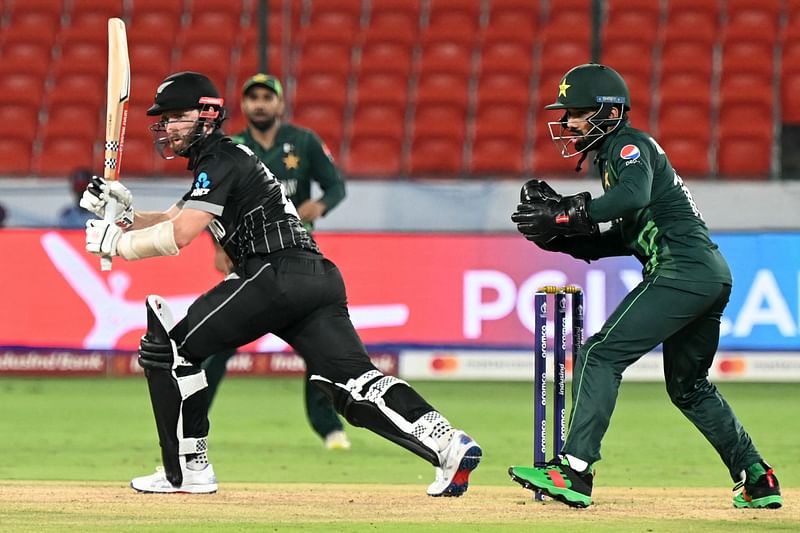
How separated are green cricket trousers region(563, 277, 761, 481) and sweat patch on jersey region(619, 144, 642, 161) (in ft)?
1.88

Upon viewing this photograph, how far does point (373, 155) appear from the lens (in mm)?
16484

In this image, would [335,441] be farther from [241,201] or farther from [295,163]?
[241,201]

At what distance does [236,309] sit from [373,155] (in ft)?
32.9

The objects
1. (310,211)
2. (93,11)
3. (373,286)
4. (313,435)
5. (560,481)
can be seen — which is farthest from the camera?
(93,11)

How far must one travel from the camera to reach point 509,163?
16.1m

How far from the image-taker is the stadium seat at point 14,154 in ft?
54.3

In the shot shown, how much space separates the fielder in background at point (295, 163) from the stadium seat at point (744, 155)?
7.47 m

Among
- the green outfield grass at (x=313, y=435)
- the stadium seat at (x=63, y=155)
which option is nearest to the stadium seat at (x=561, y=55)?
the green outfield grass at (x=313, y=435)

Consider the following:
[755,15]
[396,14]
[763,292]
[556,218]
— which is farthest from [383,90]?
[556,218]

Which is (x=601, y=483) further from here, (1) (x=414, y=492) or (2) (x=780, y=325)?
(2) (x=780, y=325)

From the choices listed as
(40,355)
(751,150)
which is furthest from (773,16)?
(40,355)

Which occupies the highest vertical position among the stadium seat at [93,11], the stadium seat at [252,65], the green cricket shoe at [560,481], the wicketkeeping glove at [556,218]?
the stadium seat at [93,11]

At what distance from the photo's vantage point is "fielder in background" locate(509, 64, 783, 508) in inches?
245

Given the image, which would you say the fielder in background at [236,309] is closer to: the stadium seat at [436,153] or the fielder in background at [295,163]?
the fielder in background at [295,163]
